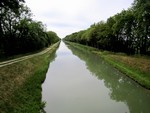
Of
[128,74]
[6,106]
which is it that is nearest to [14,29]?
[128,74]

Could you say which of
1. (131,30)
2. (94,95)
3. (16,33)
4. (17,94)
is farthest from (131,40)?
(17,94)

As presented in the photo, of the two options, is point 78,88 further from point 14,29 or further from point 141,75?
point 14,29

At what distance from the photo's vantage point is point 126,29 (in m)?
46.9

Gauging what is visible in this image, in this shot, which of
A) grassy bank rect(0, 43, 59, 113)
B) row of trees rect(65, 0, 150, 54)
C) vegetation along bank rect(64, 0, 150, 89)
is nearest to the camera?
grassy bank rect(0, 43, 59, 113)

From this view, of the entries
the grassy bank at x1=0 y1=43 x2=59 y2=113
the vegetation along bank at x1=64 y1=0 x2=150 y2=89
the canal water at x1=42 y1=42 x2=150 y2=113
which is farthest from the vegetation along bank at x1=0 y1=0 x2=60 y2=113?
the vegetation along bank at x1=64 y1=0 x2=150 y2=89

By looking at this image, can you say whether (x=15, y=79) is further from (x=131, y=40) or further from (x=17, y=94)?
(x=131, y=40)

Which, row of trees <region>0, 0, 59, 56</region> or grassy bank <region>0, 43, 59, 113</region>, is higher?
row of trees <region>0, 0, 59, 56</region>

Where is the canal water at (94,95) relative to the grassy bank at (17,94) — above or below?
below

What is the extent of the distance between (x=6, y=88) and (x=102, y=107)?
7.14m

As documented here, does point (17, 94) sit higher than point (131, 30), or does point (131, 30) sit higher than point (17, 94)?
point (131, 30)

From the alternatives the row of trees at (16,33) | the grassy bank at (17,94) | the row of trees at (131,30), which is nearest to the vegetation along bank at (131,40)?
the row of trees at (131,30)

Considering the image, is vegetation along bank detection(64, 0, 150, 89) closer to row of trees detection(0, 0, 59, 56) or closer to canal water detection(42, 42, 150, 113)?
canal water detection(42, 42, 150, 113)

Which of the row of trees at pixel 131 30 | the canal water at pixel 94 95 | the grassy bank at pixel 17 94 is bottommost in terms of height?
the canal water at pixel 94 95

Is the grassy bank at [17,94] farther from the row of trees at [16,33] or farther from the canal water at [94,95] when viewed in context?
the row of trees at [16,33]
